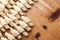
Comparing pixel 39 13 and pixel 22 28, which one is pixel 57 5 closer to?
pixel 39 13

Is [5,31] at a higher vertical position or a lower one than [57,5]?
lower

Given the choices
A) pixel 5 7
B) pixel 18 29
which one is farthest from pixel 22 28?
pixel 5 7

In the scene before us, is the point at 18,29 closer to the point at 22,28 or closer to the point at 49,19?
the point at 22,28

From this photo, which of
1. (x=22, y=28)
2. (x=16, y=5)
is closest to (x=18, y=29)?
(x=22, y=28)
